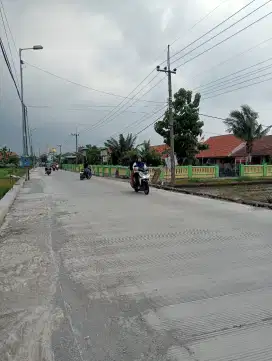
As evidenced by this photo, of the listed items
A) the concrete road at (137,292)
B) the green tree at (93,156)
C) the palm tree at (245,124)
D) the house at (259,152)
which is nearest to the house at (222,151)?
the house at (259,152)

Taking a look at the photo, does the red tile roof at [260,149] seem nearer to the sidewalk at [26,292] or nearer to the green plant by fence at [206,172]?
the green plant by fence at [206,172]

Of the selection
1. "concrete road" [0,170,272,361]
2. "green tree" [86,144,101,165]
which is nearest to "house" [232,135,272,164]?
"green tree" [86,144,101,165]

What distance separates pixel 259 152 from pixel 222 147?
7093 mm

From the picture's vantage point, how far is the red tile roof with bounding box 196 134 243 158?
158 feet

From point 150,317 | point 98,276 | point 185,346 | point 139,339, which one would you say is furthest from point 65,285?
point 185,346

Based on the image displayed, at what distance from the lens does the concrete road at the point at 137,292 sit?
10.5ft

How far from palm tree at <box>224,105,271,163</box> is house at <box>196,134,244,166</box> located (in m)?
6.20

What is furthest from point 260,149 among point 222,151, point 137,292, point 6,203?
point 137,292

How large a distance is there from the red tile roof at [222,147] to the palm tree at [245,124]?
6.83 meters

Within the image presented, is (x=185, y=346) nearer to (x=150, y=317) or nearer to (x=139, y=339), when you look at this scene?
(x=139, y=339)

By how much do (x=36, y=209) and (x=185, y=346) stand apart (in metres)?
10.2

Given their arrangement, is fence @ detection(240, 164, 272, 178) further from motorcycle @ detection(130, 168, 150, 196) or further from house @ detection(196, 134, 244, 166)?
motorcycle @ detection(130, 168, 150, 196)

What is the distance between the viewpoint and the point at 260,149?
44.7 metres

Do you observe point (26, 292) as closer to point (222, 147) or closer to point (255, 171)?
point (255, 171)
